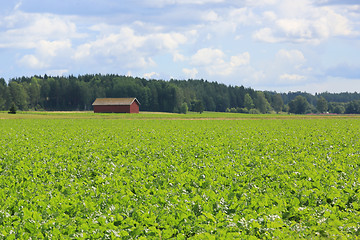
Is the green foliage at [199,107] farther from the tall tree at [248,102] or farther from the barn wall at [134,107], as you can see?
the tall tree at [248,102]

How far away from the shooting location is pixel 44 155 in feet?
56.9

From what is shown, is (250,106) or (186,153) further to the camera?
(250,106)

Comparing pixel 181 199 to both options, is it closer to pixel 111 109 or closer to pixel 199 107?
pixel 111 109

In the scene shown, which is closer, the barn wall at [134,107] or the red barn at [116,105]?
the red barn at [116,105]

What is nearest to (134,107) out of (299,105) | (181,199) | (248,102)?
(248,102)

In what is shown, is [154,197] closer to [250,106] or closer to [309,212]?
[309,212]

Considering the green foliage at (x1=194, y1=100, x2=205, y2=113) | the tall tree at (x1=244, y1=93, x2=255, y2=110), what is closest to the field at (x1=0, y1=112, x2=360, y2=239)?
the green foliage at (x1=194, y1=100, x2=205, y2=113)

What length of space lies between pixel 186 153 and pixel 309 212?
9.49 m

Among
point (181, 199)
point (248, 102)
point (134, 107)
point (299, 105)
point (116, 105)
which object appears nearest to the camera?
point (181, 199)

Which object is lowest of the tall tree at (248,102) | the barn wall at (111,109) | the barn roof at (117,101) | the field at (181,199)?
the field at (181,199)

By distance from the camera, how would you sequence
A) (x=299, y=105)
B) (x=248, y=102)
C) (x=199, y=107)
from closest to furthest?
(x=199, y=107) < (x=248, y=102) < (x=299, y=105)

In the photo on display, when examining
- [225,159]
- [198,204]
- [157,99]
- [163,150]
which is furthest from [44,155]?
[157,99]

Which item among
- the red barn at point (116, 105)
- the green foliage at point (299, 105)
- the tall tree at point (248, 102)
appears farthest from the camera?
the green foliage at point (299, 105)

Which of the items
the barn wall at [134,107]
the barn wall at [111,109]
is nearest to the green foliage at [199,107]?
the barn wall at [134,107]
